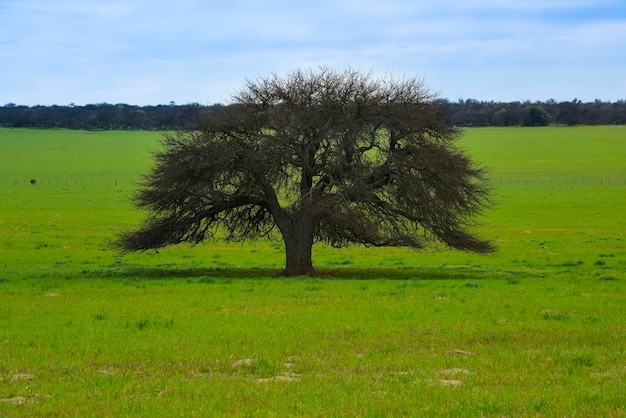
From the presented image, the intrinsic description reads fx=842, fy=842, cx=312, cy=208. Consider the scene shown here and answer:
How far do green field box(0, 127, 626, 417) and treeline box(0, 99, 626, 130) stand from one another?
14197 cm

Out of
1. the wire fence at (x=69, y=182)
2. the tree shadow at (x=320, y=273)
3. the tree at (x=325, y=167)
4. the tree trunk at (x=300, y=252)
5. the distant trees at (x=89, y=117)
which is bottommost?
the wire fence at (x=69, y=182)

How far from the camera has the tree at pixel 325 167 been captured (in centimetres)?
2767

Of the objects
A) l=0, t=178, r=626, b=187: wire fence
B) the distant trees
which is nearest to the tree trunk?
l=0, t=178, r=626, b=187: wire fence

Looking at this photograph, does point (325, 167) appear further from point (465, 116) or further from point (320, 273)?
point (465, 116)

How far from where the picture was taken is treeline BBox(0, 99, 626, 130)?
18338 cm

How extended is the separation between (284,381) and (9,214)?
55.2 metres

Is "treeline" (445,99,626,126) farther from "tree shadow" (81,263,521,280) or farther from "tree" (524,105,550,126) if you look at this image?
"tree shadow" (81,263,521,280)

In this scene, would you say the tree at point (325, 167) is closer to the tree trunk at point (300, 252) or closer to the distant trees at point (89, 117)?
the tree trunk at point (300, 252)

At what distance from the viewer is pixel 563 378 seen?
11695mm

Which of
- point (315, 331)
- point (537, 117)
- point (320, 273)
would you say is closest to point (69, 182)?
point (320, 273)

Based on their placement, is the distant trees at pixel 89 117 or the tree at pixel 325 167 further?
the distant trees at pixel 89 117

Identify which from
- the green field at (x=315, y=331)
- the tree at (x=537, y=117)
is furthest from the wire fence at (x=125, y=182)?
the tree at (x=537, y=117)

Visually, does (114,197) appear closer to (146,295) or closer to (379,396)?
(146,295)

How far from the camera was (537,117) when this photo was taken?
181m
